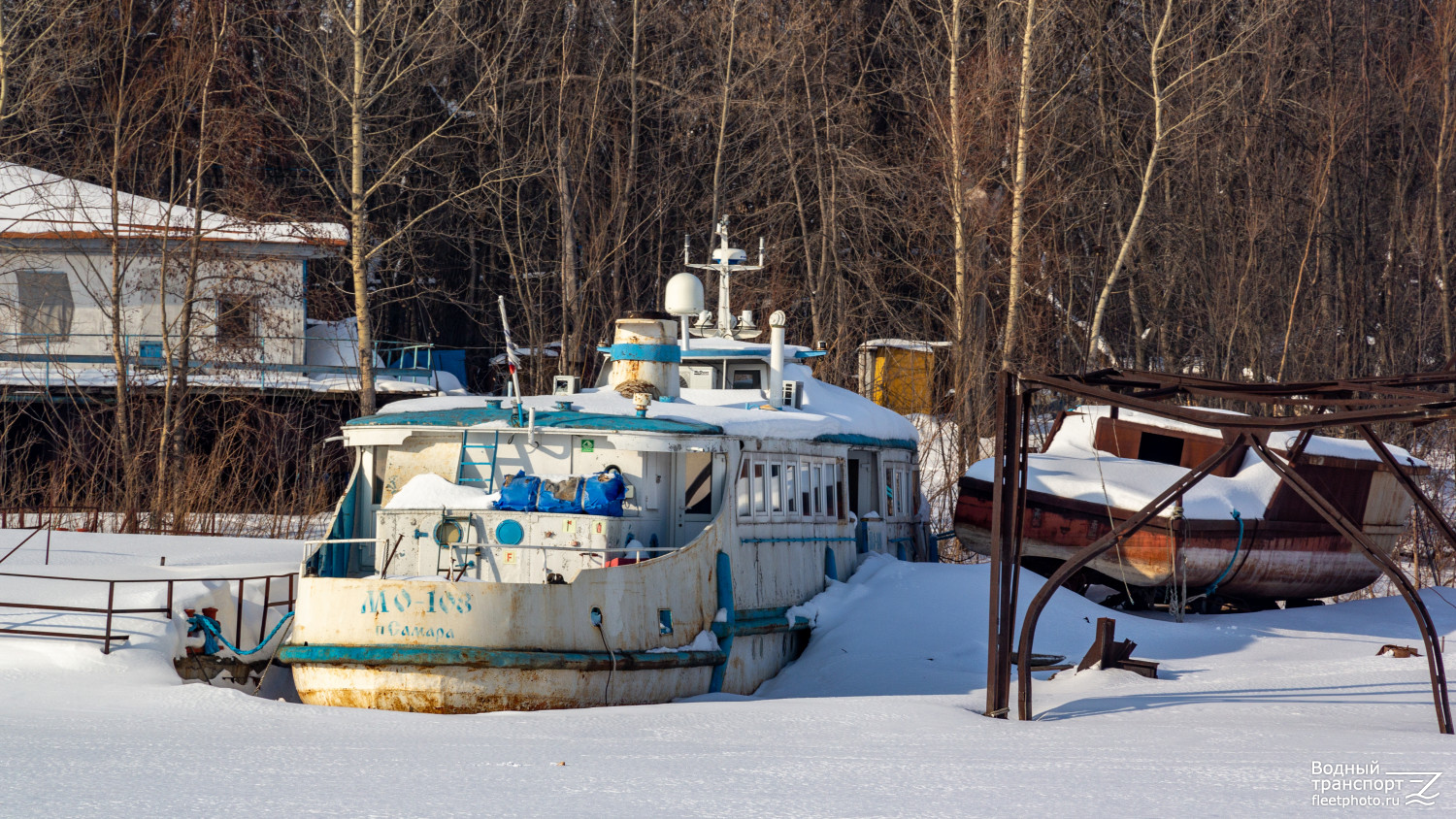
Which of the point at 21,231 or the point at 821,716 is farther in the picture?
the point at 21,231

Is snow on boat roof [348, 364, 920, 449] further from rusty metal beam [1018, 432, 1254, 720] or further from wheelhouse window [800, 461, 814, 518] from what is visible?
rusty metal beam [1018, 432, 1254, 720]

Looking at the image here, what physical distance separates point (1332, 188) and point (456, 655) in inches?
1287

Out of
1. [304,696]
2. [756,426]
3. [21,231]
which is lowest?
[304,696]

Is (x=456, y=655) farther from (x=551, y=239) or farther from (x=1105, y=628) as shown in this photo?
(x=551, y=239)

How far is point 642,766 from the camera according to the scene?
7.50 m

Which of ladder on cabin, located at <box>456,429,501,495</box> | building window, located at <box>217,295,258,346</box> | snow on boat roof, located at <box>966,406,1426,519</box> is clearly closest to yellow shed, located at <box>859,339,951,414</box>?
snow on boat roof, located at <box>966,406,1426,519</box>

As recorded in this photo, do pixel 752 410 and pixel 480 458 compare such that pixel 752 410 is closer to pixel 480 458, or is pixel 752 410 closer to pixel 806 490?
pixel 806 490

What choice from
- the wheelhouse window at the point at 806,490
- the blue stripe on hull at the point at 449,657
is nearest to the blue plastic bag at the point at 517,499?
the blue stripe on hull at the point at 449,657

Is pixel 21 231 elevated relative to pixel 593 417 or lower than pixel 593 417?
elevated

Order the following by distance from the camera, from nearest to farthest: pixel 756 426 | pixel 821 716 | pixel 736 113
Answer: pixel 821 716 → pixel 756 426 → pixel 736 113

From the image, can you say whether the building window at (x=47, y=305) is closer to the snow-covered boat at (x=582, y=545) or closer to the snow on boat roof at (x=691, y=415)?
the snow on boat roof at (x=691, y=415)

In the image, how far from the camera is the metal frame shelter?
30.4ft

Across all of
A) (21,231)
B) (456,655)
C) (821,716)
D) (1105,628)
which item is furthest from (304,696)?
(21,231)

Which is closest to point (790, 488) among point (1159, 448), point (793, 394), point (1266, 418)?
point (793, 394)
